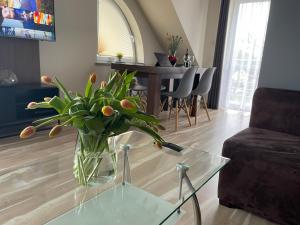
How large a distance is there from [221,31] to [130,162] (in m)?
4.08

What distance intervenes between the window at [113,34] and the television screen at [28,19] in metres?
1.21

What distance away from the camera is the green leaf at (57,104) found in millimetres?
796

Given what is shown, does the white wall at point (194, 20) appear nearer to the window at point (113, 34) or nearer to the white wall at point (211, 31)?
the white wall at point (211, 31)

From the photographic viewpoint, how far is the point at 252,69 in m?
4.46

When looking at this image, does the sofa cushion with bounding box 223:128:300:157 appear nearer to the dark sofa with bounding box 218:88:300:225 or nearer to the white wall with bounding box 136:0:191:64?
the dark sofa with bounding box 218:88:300:225

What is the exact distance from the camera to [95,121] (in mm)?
764

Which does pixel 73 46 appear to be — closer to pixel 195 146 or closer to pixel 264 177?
pixel 195 146

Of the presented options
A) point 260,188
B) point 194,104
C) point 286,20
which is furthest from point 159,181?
point 194,104

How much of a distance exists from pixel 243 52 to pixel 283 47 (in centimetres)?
279

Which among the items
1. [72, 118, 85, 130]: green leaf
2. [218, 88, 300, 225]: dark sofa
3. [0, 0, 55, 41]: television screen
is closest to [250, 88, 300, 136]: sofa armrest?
[218, 88, 300, 225]: dark sofa

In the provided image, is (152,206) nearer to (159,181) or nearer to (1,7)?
(159,181)

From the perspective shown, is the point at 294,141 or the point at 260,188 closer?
the point at 260,188

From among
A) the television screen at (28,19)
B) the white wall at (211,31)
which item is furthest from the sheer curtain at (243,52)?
the television screen at (28,19)

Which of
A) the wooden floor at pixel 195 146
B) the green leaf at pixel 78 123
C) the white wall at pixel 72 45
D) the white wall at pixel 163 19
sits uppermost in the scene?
the white wall at pixel 163 19
